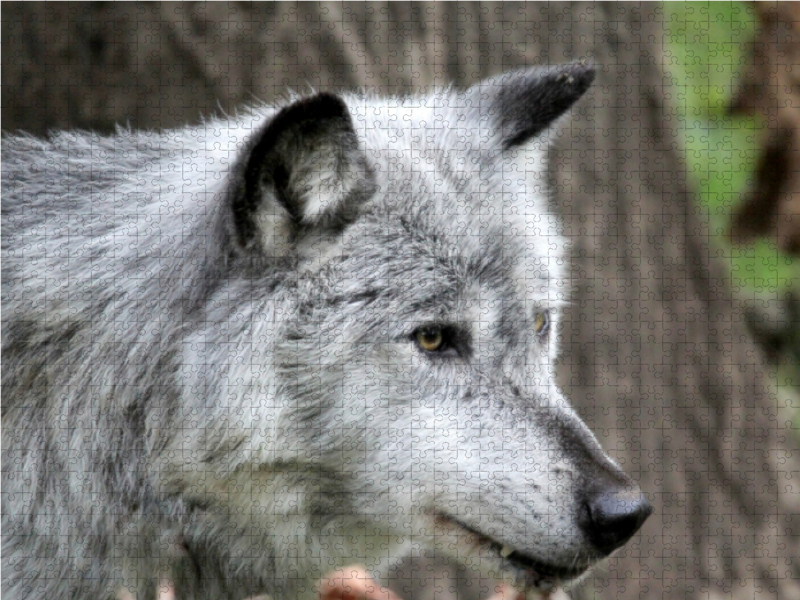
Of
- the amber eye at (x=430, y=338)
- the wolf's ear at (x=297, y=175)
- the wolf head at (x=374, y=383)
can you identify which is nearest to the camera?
the wolf's ear at (x=297, y=175)

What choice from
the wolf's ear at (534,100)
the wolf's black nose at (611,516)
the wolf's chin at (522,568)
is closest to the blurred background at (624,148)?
the wolf's ear at (534,100)

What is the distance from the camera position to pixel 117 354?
9.64ft

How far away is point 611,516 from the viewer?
→ 2670 millimetres

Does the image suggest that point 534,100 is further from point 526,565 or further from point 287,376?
point 526,565

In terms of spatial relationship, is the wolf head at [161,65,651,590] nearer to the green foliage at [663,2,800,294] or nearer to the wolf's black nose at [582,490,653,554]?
the wolf's black nose at [582,490,653,554]

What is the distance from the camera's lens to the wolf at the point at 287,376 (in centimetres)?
274

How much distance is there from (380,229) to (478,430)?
2.33 ft

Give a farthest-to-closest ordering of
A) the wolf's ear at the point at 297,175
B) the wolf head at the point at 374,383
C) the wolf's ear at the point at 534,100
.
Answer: the wolf's ear at the point at 534,100
the wolf head at the point at 374,383
the wolf's ear at the point at 297,175

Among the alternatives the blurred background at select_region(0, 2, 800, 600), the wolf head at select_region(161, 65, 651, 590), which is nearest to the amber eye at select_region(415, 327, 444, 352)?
the wolf head at select_region(161, 65, 651, 590)

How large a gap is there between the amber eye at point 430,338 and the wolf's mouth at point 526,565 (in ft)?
1.71

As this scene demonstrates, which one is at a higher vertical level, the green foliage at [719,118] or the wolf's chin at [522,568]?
the green foliage at [719,118]

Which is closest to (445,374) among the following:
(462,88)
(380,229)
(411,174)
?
(380,229)

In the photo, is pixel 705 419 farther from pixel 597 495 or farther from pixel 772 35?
pixel 597 495

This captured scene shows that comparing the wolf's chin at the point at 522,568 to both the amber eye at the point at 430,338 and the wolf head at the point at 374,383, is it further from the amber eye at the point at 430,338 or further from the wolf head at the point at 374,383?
the amber eye at the point at 430,338
